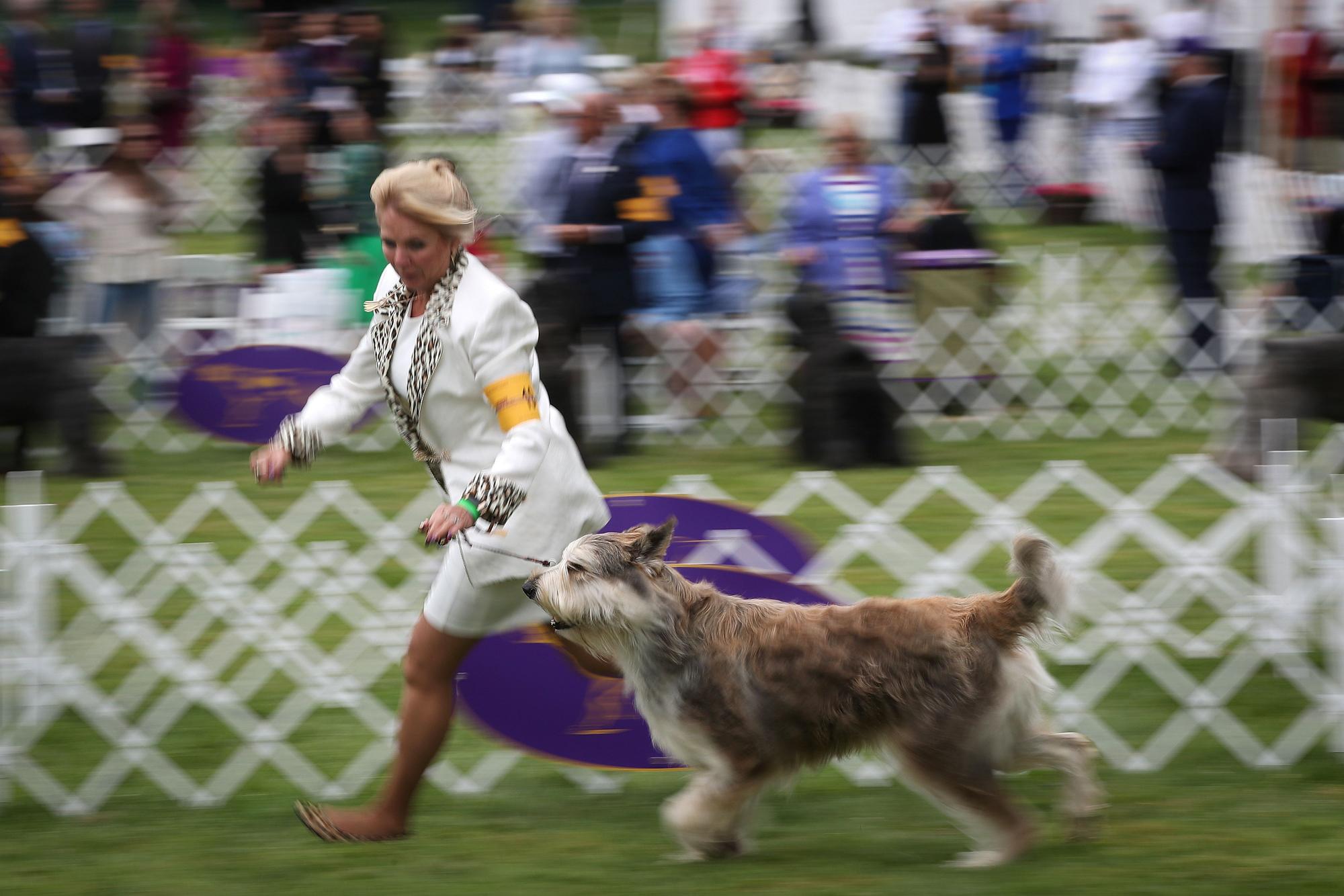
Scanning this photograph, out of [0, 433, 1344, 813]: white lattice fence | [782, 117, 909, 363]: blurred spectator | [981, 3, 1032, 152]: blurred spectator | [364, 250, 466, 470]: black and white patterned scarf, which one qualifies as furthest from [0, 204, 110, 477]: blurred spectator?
[981, 3, 1032, 152]: blurred spectator

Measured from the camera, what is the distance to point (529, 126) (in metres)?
13.3

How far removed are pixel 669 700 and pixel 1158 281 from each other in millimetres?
8114

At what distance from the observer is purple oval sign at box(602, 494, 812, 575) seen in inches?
186

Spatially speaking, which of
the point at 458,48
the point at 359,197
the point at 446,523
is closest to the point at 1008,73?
the point at 458,48

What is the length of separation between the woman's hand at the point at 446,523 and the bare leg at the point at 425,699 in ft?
1.50

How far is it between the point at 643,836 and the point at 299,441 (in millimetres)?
1366

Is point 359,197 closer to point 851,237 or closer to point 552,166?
point 552,166

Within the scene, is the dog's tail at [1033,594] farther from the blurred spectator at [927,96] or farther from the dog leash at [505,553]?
the blurred spectator at [927,96]

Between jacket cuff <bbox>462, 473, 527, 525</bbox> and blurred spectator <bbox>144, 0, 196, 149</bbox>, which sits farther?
blurred spectator <bbox>144, 0, 196, 149</bbox>

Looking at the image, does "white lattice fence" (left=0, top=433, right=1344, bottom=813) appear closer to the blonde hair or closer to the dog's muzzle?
the dog's muzzle

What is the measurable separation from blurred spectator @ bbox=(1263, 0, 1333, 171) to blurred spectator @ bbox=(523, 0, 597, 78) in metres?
4.98

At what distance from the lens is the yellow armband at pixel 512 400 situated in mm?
3775

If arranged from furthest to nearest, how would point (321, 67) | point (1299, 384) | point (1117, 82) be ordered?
point (1117, 82) < point (321, 67) < point (1299, 384)

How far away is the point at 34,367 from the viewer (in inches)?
318
